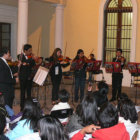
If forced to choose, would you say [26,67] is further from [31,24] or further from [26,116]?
[31,24]

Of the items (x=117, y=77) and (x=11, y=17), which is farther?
(x=11, y=17)

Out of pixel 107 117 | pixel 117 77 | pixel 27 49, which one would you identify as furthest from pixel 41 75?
pixel 107 117

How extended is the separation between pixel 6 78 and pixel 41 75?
1003 mm

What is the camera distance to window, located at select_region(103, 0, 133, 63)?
39.0 ft

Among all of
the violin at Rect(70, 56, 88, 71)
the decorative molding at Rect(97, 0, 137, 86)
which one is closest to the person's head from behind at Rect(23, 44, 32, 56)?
the violin at Rect(70, 56, 88, 71)

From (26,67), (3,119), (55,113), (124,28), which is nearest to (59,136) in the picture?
(3,119)

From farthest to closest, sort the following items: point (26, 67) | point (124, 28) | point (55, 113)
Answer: point (124, 28), point (26, 67), point (55, 113)

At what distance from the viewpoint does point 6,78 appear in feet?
18.4

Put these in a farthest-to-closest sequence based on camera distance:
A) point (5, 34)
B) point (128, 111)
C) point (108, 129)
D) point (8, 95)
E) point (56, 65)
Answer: point (5, 34) → point (56, 65) → point (8, 95) → point (128, 111) → point (108, 129)

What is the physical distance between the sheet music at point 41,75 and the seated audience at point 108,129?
3.29m

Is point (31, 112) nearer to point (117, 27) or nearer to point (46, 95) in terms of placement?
point (46, 95)

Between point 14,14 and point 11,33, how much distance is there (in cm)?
83

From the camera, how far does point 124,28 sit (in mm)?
12023

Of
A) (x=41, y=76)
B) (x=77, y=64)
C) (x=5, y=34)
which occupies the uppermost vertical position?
(x=5, y=34)
